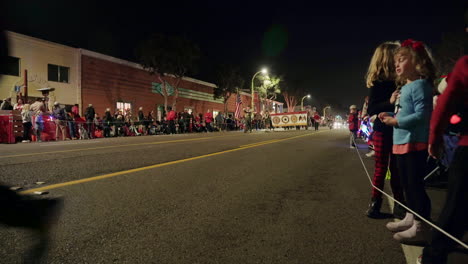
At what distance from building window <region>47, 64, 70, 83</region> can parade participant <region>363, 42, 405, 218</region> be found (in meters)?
25.3

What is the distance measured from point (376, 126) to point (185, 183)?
3050 millimetres

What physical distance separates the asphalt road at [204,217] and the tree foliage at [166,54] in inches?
1042

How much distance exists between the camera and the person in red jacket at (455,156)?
6.81 ft

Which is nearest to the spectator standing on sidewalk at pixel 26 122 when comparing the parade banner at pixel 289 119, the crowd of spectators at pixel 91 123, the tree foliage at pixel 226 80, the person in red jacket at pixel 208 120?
the crowd of spectators at pixel 91 123

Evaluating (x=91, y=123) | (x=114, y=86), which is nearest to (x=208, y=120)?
(x=114, y=86)

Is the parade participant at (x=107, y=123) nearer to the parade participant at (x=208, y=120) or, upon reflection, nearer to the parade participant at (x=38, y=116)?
the parade participant at (x=38, y=116)

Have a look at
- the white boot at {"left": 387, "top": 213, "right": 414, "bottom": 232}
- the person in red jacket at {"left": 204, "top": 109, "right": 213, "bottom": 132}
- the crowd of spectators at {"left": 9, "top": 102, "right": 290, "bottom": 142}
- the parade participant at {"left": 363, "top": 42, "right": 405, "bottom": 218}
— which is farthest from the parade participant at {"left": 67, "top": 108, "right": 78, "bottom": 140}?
the white boot at {"left": 387, "top": 213, "right": 414, "bottom": 232}

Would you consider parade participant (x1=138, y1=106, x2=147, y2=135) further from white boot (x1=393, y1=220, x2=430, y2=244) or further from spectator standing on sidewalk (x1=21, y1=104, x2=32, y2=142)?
white boot (x1=393, y1=220, x2=430, y2=244)

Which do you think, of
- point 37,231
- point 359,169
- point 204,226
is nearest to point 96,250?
point 37,231

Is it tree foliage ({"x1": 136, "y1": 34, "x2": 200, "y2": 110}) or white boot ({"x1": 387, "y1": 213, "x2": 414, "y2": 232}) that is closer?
white boot ({"x1": 387, "y1": 213, "x2": 414, "y2": 232})

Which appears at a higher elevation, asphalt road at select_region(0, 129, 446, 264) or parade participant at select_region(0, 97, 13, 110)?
parade participant at select_region(0, 97, 13, 110)

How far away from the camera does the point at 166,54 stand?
104 ft

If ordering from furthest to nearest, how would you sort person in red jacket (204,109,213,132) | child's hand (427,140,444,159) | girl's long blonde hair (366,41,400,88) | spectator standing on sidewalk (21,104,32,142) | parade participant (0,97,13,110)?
1. person in red jacket (204,109,213,132)
2. spectator standing on sidewalk (21,104,32,142)
3. parade participant (0,97,13,110)
4. girl's long blonde hair (366,41,400,88)
5. child's hand (427,140,444,159)

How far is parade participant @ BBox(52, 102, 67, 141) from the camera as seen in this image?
16177 millimetres
